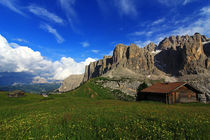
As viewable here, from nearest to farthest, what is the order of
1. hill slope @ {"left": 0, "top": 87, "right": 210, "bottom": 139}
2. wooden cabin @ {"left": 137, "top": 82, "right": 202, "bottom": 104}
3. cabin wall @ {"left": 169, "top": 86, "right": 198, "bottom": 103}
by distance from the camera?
hill slope @ {"left": 0, "top": 87, "right": 210, "bottom": 139} → wooden cabin @ {"left": 137, "top": 82, "right": 202, "bottom": 104} → cabin wall @ {"left": 169, "top": 86, "right": 198, "bottom": 103}

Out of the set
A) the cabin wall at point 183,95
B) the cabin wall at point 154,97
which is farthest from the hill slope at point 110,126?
the cabin wall at point 183,95

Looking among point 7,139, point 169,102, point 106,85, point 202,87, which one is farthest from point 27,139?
point 202,87

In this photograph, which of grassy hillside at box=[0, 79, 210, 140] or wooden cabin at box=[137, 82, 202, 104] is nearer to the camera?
grassy hillside at box=[0, 79, 210, 140]

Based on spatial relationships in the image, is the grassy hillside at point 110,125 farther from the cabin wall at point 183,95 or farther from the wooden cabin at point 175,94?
the cabin wall at point 183,95

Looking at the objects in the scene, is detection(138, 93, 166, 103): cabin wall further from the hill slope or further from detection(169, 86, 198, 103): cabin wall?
the hill slope

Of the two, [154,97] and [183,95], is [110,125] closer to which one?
[154,97]

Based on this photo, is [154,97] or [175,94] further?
[154,97]

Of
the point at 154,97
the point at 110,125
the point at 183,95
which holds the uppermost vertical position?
the point at 110,125

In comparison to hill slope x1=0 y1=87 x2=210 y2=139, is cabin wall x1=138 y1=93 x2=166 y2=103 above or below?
below

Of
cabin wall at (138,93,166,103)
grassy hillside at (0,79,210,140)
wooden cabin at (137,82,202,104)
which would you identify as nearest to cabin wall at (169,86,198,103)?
wooden cabin at (137,82,202,104)

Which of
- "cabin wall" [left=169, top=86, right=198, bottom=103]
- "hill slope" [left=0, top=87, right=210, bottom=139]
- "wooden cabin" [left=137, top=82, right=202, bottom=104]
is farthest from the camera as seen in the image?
"cabin wall" [left=169, top=86, right=198, bottom=103]

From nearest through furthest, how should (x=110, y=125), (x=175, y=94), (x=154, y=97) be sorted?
(x=110, y=125)
(x=175, y=94)
(x=154, y=97)

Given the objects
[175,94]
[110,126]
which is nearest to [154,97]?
[175,94]

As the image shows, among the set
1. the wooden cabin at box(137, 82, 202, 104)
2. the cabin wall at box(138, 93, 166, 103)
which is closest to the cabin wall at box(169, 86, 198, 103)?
the wooden cabin at box(137, 82, 202, 104)
